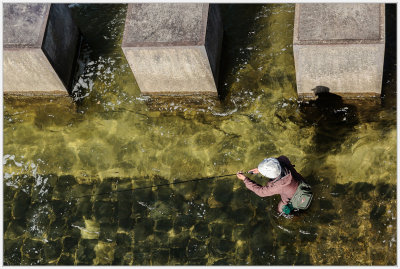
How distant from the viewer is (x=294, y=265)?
7750 millimetres

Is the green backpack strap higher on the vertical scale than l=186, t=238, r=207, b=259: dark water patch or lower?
higher

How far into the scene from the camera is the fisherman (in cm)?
705

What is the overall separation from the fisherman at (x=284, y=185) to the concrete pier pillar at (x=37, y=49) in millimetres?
4184

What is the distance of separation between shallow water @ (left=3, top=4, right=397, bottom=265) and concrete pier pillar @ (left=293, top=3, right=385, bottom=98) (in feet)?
1.50

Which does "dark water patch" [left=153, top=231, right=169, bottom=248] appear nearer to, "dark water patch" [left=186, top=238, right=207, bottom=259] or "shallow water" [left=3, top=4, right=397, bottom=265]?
"shallow water" [left=3, top=4, right=397, bottom=265]

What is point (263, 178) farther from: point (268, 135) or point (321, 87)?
point (321, 87)

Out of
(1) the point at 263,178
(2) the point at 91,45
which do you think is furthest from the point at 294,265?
(2) the point at 91,45

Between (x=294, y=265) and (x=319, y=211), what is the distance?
0.88 m

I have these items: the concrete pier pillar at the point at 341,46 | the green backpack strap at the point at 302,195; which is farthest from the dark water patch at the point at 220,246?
the concrete pier pillar at the point at 341,46

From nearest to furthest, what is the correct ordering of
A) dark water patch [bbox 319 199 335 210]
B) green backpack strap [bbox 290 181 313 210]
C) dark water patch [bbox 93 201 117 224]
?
green backpack strap [bbox 290 181 313 210] → dark water patch [bbox 319 199 335 210] → dark water patch [bbox 93 201 117 224]

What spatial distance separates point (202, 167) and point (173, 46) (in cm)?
196

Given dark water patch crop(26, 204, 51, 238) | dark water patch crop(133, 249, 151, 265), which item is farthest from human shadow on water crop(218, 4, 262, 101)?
dark water patch crop(26, 204, 51, 238)

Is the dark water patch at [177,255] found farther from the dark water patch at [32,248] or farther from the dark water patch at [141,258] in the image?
the dark water patch at [32,248]

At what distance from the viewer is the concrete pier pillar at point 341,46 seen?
8.12m
